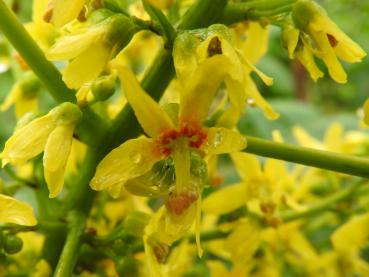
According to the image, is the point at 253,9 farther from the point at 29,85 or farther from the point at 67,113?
the point at 29,85

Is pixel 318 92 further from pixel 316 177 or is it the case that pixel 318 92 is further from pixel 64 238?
pixel 64 238

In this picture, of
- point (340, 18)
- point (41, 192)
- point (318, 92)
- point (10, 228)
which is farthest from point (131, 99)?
point (318, 92)

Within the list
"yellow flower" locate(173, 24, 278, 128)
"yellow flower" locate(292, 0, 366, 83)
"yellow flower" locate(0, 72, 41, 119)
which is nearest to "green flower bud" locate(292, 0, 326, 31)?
"yellow flower" locate(292, 0, 366, 83)

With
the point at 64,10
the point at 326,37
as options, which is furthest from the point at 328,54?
the point at 64,10

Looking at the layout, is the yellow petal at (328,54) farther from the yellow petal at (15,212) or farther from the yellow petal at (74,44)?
the yellow petal at (15,212)

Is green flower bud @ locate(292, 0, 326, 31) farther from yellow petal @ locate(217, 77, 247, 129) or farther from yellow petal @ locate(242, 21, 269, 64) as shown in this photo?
yellow petal @ locate(242, 21, 269, 64)
